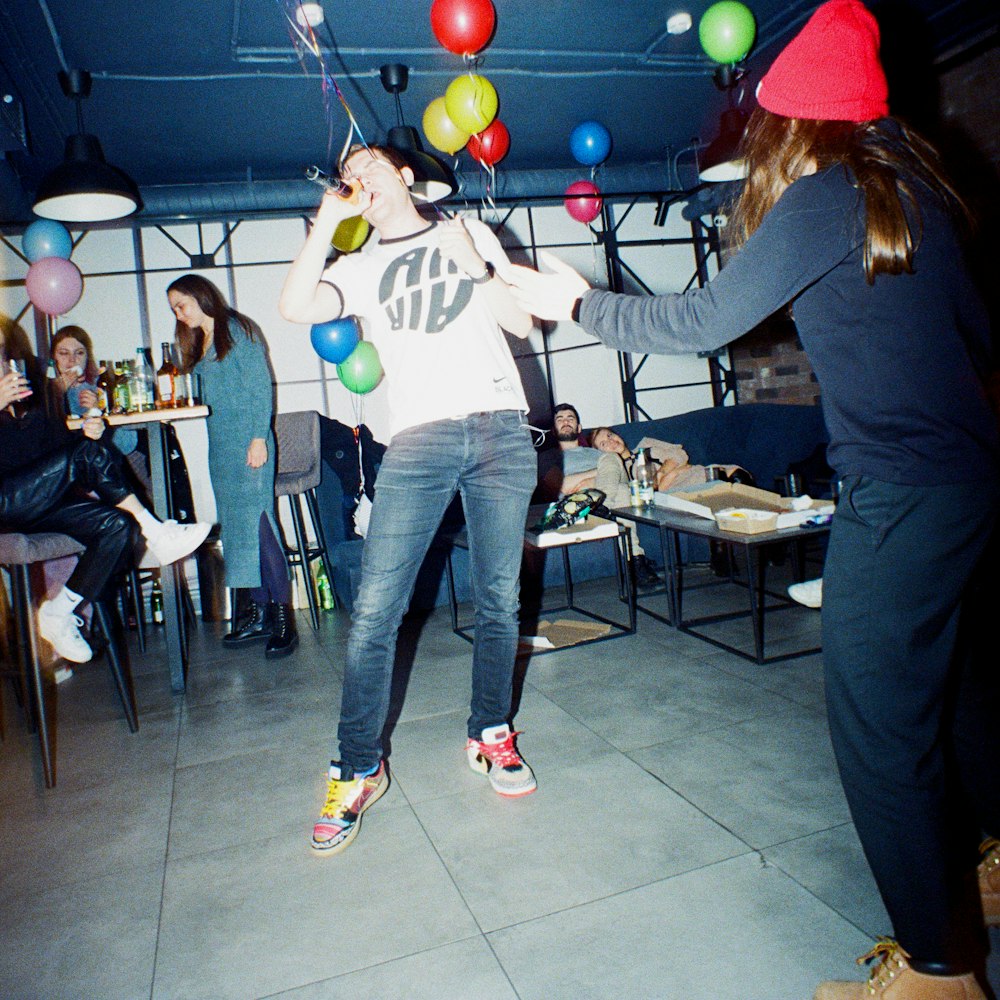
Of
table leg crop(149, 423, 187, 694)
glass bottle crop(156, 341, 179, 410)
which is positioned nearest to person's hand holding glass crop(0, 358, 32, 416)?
table leg crop(149, 423, 187, 694)

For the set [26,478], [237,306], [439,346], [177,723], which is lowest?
[177,723]

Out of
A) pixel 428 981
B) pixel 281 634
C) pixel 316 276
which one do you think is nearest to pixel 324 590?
pixel 281 634

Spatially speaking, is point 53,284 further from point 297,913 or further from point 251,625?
point 297,913

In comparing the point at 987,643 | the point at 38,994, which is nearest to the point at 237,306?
the point at 38,994

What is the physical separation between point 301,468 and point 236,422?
0.98 m

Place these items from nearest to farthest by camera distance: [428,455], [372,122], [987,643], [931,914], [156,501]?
[931,914], [987,643], [428,455], [156,501], [372,122]

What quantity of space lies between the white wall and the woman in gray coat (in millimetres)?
2712

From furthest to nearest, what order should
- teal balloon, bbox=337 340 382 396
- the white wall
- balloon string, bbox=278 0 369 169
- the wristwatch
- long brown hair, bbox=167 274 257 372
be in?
the white wall
teal balloon, bbox=337 340 382 396
balloon string, bbox=278 0 369 169
long brown hair, bbox=167 274 257 372
the wristwatch

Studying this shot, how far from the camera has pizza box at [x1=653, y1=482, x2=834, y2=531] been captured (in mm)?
2805

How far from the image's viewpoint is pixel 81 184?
3.89 metres

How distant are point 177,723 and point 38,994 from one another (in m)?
1.41

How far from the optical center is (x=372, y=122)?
5.36 m

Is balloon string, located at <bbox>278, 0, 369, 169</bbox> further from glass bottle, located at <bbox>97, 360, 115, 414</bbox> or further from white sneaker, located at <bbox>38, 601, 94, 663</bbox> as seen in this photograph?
white sneaker, located at <bbox>38, 601, 94, 663</bbox>

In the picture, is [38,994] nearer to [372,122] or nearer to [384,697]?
[384,697]
